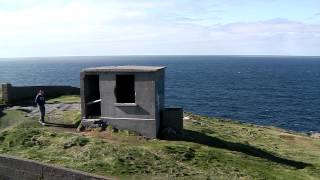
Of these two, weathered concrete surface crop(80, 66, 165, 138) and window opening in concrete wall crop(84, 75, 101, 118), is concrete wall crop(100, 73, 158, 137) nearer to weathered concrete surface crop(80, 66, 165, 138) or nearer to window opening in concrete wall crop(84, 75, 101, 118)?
weathered concrete surface crop(80, 66, 165, 138)

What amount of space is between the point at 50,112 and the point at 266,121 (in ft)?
128

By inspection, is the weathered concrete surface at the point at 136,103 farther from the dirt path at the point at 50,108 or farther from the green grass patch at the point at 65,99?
the green grass patch at the point at 65,99

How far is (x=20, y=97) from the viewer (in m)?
32.9

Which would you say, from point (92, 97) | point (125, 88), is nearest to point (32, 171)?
point (92, 97)

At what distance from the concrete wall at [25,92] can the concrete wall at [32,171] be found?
1326cm

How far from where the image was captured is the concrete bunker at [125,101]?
75.5 ft

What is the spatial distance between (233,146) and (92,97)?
318 inches

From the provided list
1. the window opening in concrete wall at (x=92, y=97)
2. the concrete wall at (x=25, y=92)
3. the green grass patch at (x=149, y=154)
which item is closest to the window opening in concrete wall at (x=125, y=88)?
the window opening in concrete wall at (x=92, y=97)

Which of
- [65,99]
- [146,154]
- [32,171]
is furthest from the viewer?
[65,99]

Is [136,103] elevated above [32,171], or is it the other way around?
[136,103]

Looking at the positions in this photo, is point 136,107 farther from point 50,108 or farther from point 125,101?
point 50,108

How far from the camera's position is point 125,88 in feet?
84.8

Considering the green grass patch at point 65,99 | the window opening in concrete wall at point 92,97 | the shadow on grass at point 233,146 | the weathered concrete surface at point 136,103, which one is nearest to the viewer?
the weathered concrete surface at point 136,103

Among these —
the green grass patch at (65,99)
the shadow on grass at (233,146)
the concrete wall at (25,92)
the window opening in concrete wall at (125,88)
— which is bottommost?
the shadow on grass at (233,146)
